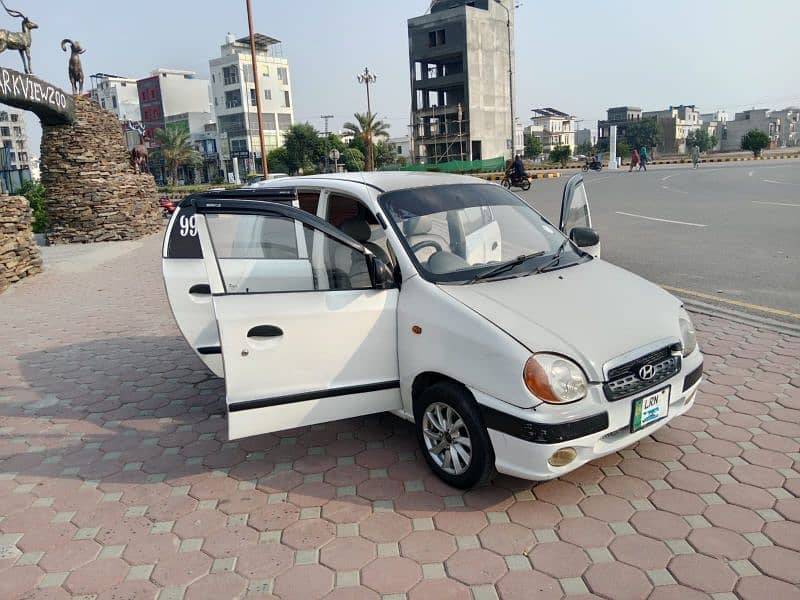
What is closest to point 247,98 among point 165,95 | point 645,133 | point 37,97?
point 165,95

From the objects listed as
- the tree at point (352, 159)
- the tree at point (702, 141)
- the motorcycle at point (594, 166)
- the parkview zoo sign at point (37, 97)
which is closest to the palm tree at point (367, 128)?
the tree at point (352, 159)

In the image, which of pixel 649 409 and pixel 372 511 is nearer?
pixel 649 409

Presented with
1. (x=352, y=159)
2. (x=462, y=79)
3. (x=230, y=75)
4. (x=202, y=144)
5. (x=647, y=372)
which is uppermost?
(x=230, y=75)

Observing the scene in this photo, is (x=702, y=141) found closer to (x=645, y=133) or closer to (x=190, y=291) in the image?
(x=645, y=133)

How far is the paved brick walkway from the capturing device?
277cm

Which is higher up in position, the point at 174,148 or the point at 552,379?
the point at 174,148

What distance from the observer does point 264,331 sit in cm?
343

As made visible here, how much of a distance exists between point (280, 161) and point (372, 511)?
66.3 meters

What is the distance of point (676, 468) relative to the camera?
358cm

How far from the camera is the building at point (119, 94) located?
303ft

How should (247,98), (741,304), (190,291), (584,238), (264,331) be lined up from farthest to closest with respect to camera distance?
A: (247,98) < (741,304) < (584,238) < (190,291) < (264,331)

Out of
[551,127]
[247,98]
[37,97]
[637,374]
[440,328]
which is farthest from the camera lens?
[551,127]

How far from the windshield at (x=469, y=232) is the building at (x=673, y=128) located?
371 ft

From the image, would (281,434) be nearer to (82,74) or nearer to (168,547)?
(168,547)
